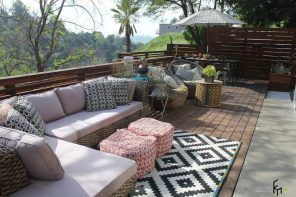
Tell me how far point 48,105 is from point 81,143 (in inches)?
22.2

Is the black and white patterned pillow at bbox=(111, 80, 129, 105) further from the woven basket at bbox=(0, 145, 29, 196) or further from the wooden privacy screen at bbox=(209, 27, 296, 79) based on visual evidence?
the wooden privacy screen at bbox=(209, 27, 296, 79)

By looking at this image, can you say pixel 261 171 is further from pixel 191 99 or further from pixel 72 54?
pixel 72 54

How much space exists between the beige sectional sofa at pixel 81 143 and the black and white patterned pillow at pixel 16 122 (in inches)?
9.7

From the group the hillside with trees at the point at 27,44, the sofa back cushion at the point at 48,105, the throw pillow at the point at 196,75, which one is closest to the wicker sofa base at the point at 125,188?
the sofa back cushion at the point at 48,105

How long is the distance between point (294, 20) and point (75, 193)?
1089 cm

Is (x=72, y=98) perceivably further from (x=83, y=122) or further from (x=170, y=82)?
(x=170, y=82)

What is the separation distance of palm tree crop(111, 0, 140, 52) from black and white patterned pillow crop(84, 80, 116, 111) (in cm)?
1282

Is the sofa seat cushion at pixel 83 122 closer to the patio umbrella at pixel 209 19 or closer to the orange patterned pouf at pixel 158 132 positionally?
the orange patterned pouf at pixel 158 132

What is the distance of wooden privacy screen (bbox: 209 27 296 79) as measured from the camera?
8.24 metres

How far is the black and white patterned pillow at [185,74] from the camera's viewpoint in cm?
586

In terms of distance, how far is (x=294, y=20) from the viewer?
1009 centimetres

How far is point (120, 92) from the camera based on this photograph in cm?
378

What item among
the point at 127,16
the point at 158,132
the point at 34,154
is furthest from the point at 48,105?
the point at 127,16

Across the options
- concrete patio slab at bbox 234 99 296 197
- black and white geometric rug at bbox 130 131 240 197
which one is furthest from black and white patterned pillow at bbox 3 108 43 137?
concrete patio slab at bbox 234 99 296 197
